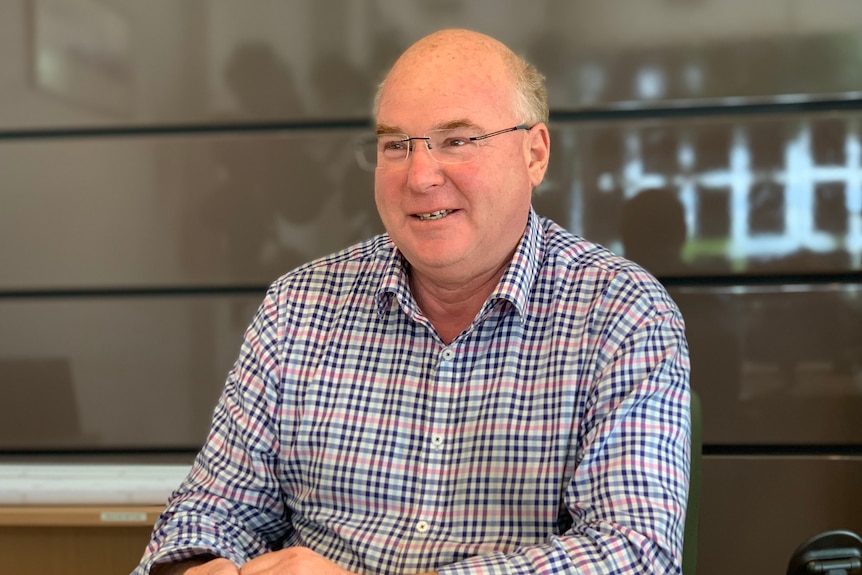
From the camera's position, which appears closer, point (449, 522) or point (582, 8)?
point (449, 522)

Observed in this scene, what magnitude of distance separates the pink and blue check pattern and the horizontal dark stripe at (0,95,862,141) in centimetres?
76

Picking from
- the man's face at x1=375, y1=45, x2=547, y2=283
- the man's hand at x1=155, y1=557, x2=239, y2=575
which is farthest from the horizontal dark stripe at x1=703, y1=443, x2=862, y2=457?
the man's hand at x1=155, y1=557, x2=239, y2=575

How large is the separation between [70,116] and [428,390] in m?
1.53

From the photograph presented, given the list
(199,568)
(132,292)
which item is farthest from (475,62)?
(132,292)

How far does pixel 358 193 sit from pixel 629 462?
129 cm

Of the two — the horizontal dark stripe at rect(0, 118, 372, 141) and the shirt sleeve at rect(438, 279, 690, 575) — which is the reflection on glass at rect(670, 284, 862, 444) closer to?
Answer: the shirt sleeve at rect(438, 279, 690, 575)

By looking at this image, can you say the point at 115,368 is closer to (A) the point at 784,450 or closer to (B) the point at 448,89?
(B) the point at 448,89

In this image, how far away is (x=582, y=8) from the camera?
222cm

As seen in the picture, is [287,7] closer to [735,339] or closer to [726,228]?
[726,228]

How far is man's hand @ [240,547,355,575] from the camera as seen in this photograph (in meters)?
1.27

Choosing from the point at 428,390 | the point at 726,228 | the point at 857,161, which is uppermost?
the point at 857,161

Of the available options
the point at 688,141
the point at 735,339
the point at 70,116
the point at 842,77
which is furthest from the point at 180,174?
the point at 842,77

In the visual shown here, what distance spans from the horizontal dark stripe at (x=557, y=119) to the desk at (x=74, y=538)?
1.04 meters

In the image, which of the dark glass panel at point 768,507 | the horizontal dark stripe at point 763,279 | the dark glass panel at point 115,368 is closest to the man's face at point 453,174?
the horizontal dark stripe at point 763,279
